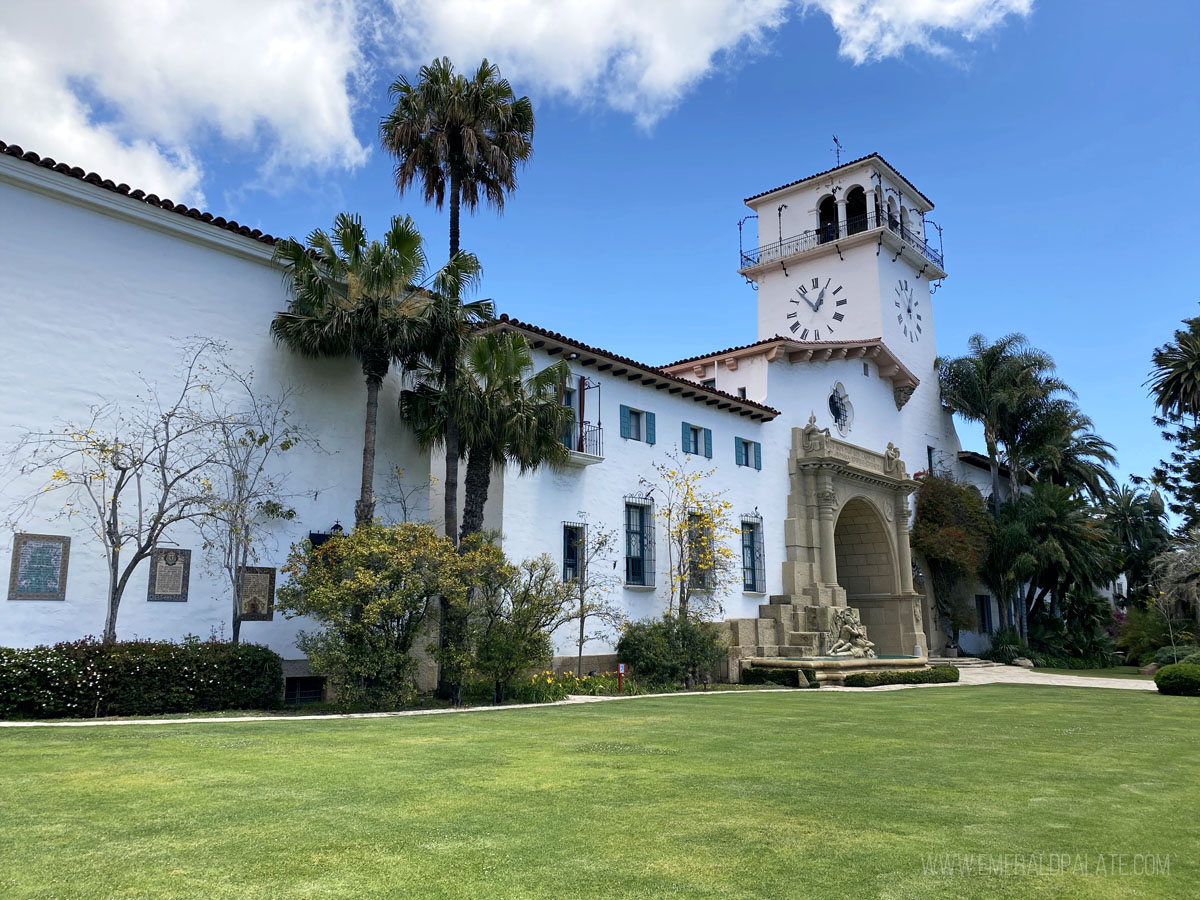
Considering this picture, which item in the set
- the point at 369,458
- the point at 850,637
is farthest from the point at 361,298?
the point at 850,637

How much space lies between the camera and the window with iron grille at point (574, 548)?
2330 cm

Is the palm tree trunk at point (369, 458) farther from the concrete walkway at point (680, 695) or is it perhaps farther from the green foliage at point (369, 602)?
the concrete walkway at point (680, 695)

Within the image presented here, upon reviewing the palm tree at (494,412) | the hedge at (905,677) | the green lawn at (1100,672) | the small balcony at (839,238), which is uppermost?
the small balcony at (839,238)

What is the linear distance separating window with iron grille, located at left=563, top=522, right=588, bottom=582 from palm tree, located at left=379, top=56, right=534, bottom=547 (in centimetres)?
448

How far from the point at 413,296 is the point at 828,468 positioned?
18.2m

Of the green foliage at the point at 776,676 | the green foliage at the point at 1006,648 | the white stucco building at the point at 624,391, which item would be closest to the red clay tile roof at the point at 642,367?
the white stucco building at the point at 624,391

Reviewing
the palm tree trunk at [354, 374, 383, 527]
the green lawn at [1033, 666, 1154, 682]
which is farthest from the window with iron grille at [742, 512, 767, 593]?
the palm tree trunk at [354, 374, 383, 527]

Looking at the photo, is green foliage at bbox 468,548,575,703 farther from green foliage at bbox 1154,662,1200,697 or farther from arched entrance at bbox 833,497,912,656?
arched entrance at bbox 833,497,912,656

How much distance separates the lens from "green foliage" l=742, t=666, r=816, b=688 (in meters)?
25.4

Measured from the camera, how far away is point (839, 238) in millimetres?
40438

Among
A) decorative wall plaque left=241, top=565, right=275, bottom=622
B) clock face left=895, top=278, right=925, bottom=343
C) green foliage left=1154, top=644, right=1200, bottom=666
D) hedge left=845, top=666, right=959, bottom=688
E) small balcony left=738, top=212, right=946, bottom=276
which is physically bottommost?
hedge left=845, top=666, right=959, bottom=688

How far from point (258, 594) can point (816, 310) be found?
101ft

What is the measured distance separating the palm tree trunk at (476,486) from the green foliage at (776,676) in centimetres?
1108

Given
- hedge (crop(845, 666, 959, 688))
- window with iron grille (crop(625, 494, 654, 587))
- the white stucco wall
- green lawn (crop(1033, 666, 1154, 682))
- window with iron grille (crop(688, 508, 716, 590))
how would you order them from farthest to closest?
green lawn (crop(1033, 666, 1154, 682)), window with iron grille (crop(688, 508, 716, 590)), hedge (crop(845, 666, 959, 688)), window with iron grille (crop(625, 494, 654, 587)), the white stucco wall
